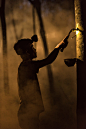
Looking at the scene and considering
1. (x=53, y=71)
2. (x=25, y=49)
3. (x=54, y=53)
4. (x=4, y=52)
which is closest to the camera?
(x=54, y=53)

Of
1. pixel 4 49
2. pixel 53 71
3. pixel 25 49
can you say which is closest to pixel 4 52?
pixel 4 49

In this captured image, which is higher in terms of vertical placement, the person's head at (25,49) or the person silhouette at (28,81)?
the person's head at (25,49)

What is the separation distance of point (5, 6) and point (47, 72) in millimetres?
2286

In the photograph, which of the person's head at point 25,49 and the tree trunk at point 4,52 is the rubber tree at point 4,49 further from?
the person's head at point 25,49

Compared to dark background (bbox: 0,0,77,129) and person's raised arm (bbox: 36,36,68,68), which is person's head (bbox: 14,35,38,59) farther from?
dark background (bbox: 0,0,77,129)

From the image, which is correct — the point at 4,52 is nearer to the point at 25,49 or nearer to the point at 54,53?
the point at 25,49

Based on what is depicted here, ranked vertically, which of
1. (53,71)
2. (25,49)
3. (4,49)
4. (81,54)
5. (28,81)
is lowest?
(28,81)

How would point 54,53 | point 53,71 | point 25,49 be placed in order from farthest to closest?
point 53,71, point 25,49, point 54,53

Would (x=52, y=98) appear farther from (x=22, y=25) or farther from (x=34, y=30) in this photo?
(x=22, y=25)

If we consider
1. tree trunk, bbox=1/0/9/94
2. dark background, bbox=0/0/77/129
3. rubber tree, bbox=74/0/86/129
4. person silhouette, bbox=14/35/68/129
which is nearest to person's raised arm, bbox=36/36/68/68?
person silhouette, bbox=14/35/68/129

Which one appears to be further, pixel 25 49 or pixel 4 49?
pixel 4 49

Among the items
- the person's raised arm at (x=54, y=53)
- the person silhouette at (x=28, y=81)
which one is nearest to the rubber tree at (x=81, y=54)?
the person's raised arm at (x=54, y=53)

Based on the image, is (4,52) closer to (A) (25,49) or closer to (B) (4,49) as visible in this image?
(B) (4,49)

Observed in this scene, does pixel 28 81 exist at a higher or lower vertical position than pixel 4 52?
lower
